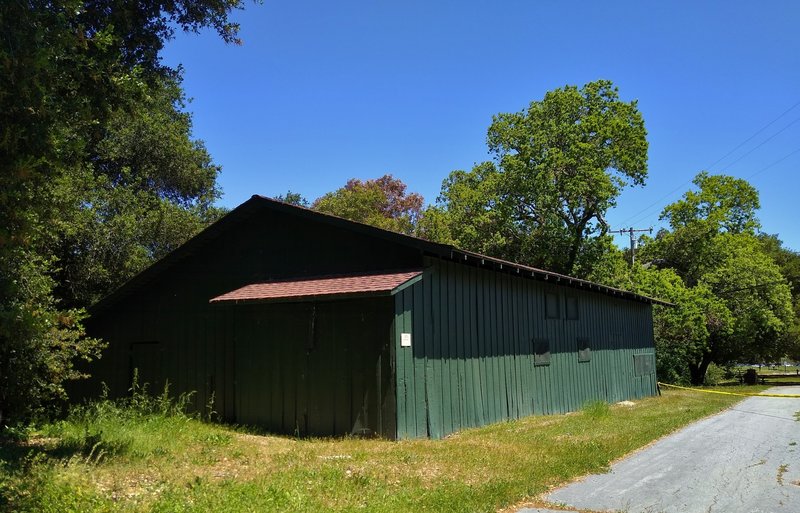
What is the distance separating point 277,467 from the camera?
26.1ft

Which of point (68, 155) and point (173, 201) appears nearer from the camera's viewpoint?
point (68, 155)

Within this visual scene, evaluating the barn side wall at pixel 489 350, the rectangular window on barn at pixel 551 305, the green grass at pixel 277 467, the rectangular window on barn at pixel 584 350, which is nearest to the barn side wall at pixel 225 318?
the barn side wall at pixel 489 350

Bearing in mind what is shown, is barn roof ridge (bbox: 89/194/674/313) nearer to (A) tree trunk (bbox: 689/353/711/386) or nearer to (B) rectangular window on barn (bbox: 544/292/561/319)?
(B) rectangular window on barn (bbox: 544/292/561/319)

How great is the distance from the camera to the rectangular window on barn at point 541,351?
1486cm

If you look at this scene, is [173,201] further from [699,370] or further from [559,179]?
[699,370]

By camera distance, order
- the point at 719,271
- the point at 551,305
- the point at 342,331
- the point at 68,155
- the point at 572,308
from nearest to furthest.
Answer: the point at 68,155 → the point at 342,331 → the point at 551,305 → the point at 572,308 → the point at 719,271

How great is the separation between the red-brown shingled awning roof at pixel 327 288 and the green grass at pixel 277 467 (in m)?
2.51

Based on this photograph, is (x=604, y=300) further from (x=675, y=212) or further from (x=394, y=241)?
(x=675, y=212)

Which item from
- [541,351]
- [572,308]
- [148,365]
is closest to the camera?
[541,351]

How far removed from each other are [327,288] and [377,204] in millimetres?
32373

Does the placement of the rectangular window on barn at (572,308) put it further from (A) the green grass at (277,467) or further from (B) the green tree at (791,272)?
(B) the green tree at (791,272)

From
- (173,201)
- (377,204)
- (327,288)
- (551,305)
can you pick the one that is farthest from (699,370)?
(327,288)

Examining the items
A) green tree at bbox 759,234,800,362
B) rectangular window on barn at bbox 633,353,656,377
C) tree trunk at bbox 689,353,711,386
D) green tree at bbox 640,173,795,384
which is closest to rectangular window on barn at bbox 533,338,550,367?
rectangular window on barn at bbox 633,353,656,377

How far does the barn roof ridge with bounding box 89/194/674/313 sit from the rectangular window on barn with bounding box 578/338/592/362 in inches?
61.4
